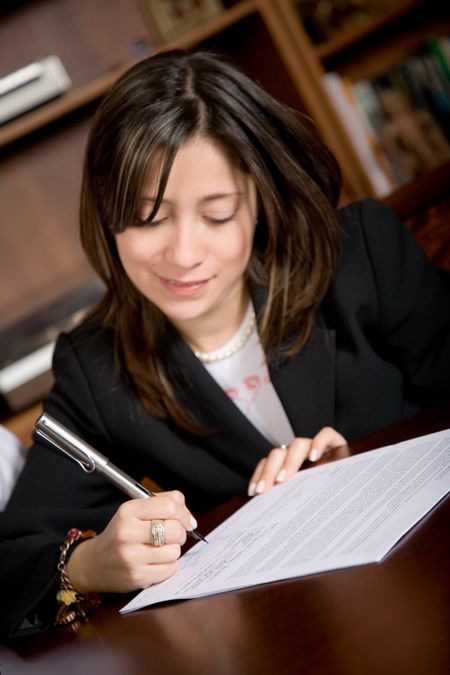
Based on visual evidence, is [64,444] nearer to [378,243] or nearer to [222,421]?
[222,421]

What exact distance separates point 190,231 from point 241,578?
58 cm

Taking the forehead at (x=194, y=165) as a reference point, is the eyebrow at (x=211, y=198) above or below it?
below

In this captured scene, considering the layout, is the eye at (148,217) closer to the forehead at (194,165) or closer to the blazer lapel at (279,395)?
the forehead at (194,165)

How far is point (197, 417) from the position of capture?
4.33 ft

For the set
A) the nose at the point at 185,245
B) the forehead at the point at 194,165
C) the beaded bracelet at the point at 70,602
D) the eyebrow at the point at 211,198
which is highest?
the forehead at the point at 194,165

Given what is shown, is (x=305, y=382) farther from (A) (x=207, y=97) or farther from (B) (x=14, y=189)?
(B) (x=14, y=189)

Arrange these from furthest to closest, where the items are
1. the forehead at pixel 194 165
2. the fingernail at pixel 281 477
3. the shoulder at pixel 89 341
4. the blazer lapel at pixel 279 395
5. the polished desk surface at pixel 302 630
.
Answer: the shoulder at pixel 89 341 → the blazer lapel at pixel 279 395 → the forehead at pixel 194 165 → the fingernail at pixel 281 477 → the polished desk surface at pixel 302 630

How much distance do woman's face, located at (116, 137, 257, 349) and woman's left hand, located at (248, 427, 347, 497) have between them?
280 mm

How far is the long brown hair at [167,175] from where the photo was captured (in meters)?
1.20

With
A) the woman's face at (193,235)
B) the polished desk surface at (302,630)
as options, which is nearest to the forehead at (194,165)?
the woman's face at (193,235)

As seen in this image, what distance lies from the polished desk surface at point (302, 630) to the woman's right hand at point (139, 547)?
50 millimetres

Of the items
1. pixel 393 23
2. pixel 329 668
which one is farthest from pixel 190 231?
pixel 393 23

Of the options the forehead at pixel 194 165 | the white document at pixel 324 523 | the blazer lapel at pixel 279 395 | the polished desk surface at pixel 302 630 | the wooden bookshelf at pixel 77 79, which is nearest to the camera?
the polished desk surface at pixel 302 630

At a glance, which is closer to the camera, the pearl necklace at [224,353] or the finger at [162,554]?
the finger at [162,554]
